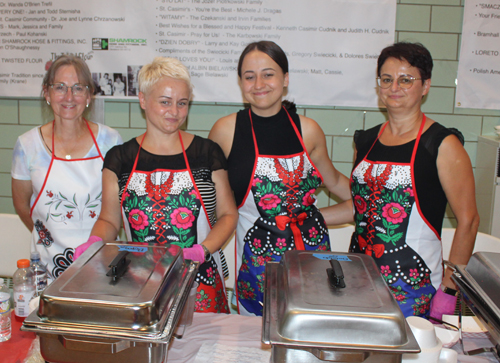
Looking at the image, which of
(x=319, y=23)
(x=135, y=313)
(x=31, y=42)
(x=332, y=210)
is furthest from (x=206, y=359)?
Result: (x=31, y=42)

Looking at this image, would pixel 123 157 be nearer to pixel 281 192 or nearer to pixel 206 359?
pixel 281 192

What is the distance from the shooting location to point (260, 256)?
1.93 metres

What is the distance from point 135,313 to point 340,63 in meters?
2.24

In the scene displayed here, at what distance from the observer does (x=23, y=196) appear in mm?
2084

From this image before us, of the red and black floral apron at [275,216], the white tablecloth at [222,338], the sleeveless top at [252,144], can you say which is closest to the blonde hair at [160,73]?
the sleeveless top at [252,144]

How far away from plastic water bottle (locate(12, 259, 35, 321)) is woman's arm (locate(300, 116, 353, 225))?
1.29 metres

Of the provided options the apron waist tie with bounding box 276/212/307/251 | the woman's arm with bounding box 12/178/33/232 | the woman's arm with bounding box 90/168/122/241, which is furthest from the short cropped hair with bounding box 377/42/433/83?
the woman's arm with bounding box 12/178/33/232

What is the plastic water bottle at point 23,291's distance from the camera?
1337 mm

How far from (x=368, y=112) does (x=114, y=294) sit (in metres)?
2.28

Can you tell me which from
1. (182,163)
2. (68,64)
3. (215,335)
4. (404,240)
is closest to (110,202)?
(182,163)

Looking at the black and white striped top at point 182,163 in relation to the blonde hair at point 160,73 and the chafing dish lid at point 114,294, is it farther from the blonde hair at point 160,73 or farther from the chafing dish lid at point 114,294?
the chafing dish lid at point 114,294

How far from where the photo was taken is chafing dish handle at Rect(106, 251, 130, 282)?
3.28ft

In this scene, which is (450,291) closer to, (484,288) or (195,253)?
(484,288)

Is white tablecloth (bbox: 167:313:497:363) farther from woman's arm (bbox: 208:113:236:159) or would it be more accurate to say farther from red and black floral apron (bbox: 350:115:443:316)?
woman's arm (bbox: 208:113:236:159)
